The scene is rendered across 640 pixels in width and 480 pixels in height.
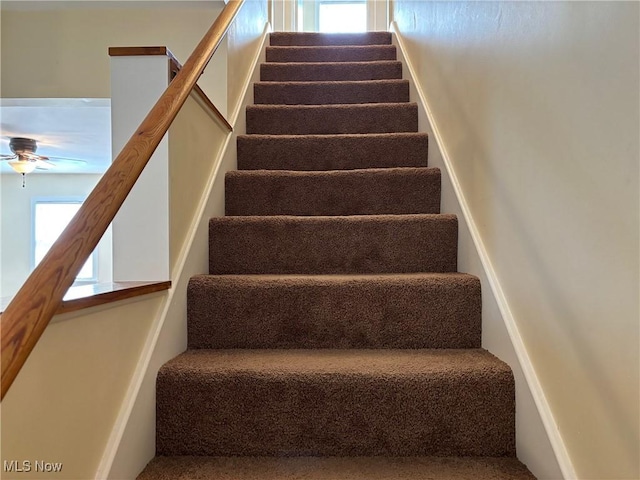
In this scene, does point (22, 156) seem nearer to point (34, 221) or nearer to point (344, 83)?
point (34, 221)

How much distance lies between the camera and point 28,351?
0.60 meters

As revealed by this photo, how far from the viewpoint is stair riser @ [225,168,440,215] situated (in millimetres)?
1734

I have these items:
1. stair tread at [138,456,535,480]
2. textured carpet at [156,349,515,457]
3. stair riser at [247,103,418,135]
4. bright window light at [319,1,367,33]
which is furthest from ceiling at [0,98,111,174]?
bright window light at [319,1,367,33]

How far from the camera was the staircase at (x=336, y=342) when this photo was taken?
103 cm

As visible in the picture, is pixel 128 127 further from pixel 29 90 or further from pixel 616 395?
pixel 29 90

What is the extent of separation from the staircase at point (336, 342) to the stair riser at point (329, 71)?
2.86 ft

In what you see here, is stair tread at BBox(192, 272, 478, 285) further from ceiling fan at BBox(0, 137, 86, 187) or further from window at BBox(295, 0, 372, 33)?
window at BBox(295, 0, 372, 33)

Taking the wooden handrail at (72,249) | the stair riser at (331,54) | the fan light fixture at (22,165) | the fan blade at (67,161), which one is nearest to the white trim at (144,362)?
the wooden handrail at (72,249)

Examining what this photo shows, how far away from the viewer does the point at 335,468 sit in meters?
0.97

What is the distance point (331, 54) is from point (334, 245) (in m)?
1.90

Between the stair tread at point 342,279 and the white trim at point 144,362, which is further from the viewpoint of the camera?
the stair tread at point 342,279

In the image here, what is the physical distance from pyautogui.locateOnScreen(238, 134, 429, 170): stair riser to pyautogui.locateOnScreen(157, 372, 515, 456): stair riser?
1.15 meters

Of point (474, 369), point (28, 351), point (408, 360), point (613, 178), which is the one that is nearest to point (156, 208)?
point (28, 351)

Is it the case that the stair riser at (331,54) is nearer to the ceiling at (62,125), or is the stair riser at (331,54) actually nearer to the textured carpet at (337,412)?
the ceiling at (62,125)
